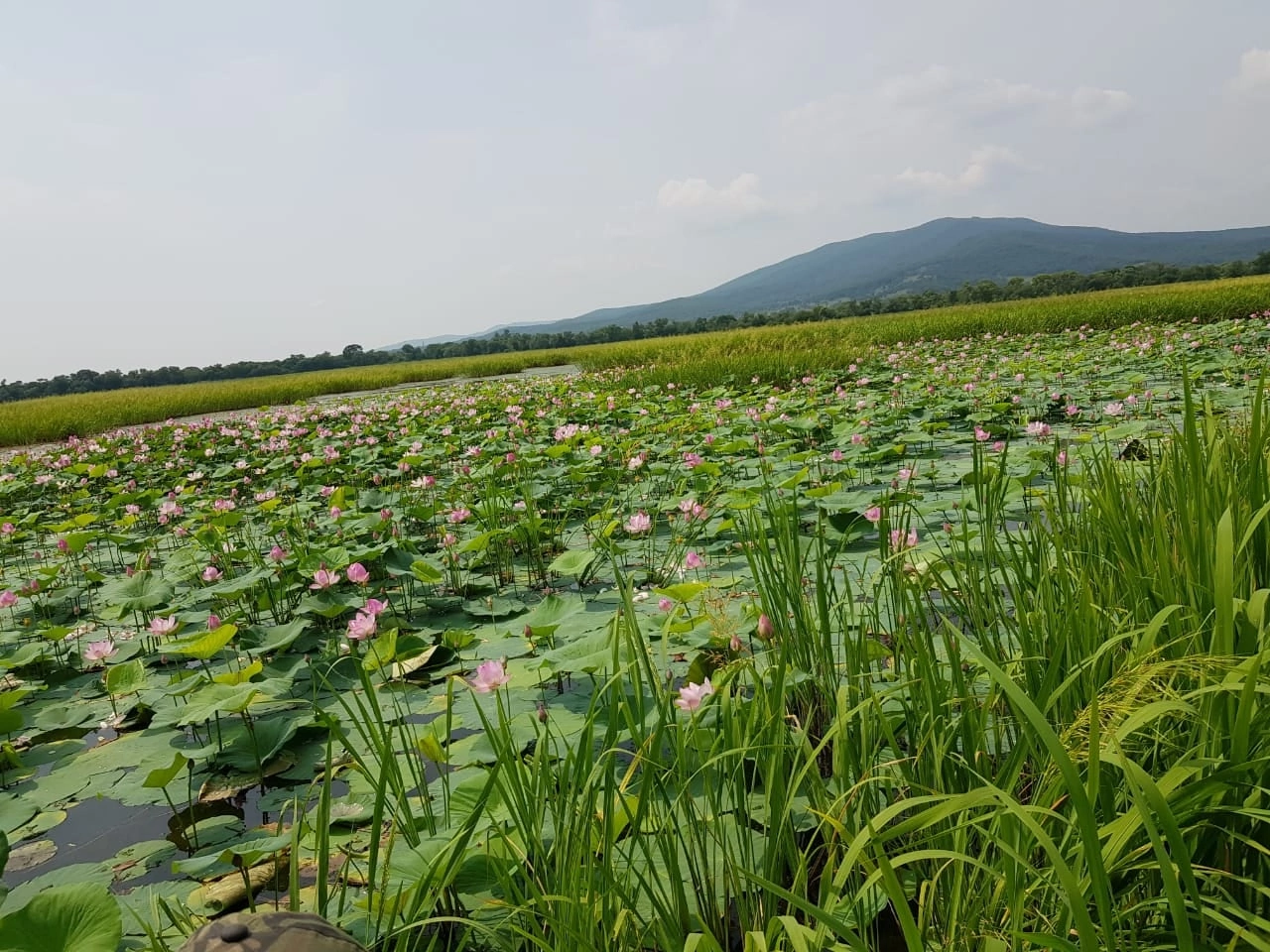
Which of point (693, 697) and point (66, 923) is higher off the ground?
point (693, 697)

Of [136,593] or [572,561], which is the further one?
[136,593]

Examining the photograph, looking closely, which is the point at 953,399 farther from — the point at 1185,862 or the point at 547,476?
the point at 1185,862

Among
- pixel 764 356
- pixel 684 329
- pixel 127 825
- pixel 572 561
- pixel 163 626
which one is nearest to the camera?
pixel 127 825

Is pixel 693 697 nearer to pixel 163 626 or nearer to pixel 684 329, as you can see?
pixel 163 626

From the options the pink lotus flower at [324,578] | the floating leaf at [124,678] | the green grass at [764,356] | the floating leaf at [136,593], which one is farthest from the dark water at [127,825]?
the green grass at [764,356]

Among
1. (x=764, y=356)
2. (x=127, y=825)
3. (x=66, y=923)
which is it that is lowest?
(x=127, y=825)

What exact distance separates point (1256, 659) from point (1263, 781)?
0.95 ft

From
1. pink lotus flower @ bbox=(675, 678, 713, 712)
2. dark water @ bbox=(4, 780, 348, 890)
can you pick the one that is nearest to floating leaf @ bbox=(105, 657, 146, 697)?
dark water @ bbox=(4, 780, 348, 890)

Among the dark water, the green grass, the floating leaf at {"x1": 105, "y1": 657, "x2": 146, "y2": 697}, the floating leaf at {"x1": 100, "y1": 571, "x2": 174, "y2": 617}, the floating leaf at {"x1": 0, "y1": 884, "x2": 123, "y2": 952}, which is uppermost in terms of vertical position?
the green grass

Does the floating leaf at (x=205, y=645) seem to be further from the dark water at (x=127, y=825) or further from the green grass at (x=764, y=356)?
the green grass at (x=764, y=356)

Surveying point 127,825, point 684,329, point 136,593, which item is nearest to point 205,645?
point 127,825

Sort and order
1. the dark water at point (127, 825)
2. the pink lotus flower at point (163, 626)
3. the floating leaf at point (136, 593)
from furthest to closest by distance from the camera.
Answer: the floating leaf at point (136, 593), the pink lotus flower at point (163, 626), the dark water at point (127, 825)

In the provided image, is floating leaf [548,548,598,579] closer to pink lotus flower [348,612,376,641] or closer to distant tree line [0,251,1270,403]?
pink lotus flower [348,612,376,641]

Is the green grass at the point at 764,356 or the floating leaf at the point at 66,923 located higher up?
the green grass at the point at 764,356
